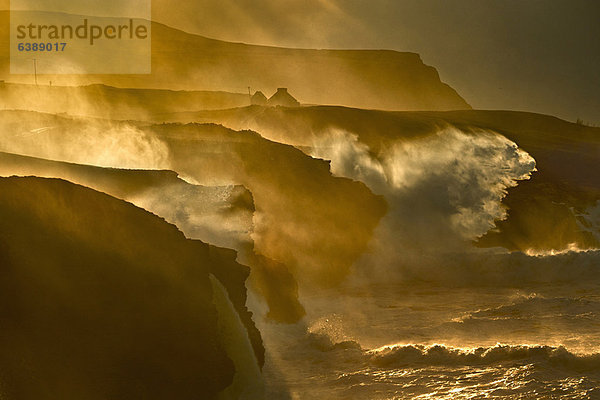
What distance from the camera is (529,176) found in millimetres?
31062

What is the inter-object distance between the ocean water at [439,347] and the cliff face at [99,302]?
1.74 meters

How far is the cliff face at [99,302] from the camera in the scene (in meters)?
9.59

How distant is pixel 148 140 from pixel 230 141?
2817 millimetres

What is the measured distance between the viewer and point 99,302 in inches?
418

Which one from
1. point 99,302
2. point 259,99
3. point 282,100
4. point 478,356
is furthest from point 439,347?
point 259,99

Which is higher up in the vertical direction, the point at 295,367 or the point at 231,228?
the point at 231,228

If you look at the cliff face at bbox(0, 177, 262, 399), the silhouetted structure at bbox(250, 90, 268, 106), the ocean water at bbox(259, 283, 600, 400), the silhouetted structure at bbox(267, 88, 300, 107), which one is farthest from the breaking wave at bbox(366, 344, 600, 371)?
the silhouetted structure at bbox(250, 90, 268, 106)

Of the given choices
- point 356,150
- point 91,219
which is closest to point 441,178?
point 356,150

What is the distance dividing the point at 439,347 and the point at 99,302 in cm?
701

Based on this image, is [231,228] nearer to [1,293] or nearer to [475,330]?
[475,330]

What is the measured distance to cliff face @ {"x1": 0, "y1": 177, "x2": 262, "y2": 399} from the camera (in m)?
9.59

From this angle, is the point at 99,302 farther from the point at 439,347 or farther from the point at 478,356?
the point at 478,356

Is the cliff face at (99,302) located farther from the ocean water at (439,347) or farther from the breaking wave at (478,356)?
the breaking wave at (478,356)

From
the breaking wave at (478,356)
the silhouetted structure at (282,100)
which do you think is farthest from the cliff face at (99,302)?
the silhouetted structure at (282,100)
